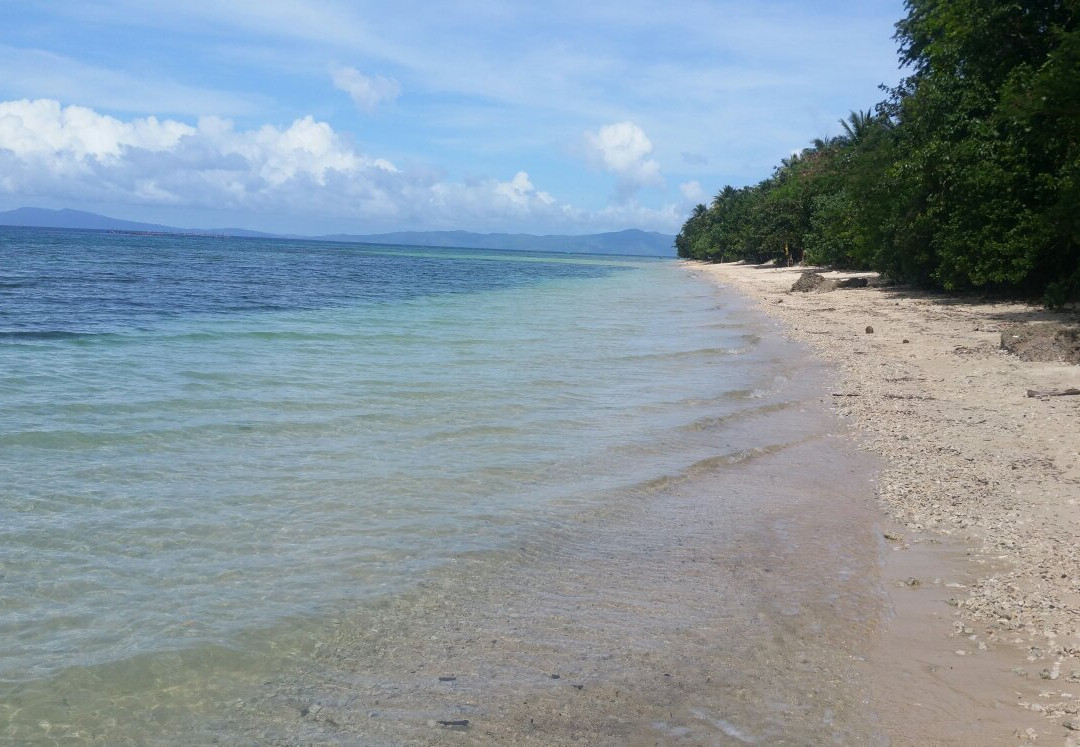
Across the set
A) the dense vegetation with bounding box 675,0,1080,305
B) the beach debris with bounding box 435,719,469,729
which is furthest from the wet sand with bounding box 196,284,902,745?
the dense vegetation with bounding box 675,0,1080,305

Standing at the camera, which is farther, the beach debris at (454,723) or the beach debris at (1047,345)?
the beach debris at (1047,345)

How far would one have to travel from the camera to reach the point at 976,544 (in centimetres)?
565

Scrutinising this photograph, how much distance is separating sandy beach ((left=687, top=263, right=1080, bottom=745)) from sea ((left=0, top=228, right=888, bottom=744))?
9.7 inches

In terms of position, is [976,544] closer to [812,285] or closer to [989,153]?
[989,153]

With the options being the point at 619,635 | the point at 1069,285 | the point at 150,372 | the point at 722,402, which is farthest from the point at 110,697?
the point at 1069,285

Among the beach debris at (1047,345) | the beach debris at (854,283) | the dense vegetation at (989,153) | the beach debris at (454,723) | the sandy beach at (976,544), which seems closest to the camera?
the beach debris at (454,723)

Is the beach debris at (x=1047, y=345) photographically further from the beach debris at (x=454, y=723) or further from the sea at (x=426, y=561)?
the beach debris at (x=454, y=723)

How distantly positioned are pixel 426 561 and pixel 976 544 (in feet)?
12.7

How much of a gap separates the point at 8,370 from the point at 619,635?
1193 centimetres

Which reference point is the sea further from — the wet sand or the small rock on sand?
the small rock on sand

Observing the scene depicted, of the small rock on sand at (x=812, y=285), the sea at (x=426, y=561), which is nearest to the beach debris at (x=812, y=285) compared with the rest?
the small rock on sand at (x=812, y=285)

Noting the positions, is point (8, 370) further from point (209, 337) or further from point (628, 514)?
point (628, 514)

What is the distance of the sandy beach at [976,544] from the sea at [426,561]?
0.25m

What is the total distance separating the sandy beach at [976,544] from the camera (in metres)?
3.62
